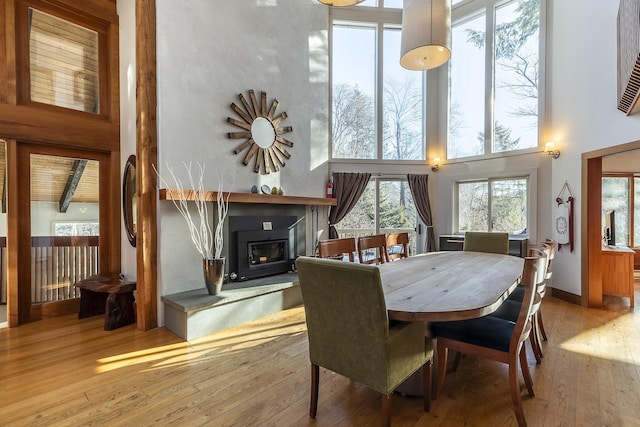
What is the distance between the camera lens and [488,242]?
146 inches

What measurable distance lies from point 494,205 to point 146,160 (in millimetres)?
5162

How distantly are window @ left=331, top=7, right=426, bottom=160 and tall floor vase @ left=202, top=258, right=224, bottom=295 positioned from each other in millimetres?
3167

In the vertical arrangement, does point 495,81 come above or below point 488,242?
above

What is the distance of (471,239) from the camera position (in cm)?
385

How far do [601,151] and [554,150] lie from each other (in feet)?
2.29

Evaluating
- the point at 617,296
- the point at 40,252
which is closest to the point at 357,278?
the point at 40,252

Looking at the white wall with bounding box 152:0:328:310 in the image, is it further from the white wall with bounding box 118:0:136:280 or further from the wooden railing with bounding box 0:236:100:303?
the wooden railing with bounding box 0:236:100:303

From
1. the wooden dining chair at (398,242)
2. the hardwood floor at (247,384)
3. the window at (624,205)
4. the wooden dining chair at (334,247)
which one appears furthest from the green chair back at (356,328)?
the window at (624,205)

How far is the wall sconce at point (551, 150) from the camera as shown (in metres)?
4.40

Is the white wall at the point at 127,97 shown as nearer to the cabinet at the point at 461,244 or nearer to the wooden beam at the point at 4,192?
the wooden beam at the point at 4,192

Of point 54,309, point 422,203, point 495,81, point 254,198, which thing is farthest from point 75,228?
point 495,81

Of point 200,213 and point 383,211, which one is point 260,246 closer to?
point 200,213

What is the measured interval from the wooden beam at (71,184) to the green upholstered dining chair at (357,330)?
3341 mm

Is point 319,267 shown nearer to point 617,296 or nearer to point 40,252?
point 40,252
